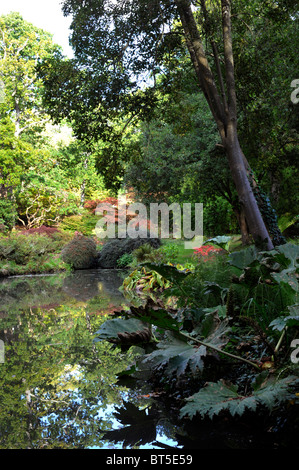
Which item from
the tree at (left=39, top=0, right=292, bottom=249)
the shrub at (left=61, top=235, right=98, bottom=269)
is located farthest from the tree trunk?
the shrub at (left=61, top=235, right=98, bottom=269)

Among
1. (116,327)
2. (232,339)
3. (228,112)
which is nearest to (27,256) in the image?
(228,112)

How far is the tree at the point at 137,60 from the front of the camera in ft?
22.7

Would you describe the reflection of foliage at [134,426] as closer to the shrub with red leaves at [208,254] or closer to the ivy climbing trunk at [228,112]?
the shrub with red leaves at [208,254]

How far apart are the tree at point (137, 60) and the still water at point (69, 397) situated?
3868 mm

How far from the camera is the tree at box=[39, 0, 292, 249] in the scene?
6934mm

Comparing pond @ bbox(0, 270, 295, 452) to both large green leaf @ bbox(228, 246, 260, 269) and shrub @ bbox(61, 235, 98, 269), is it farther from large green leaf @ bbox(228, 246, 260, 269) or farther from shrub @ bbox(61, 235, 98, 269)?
shrub @ bbox(61, 235, 98, 269)

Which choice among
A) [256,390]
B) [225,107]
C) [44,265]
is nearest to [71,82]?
[225,107]

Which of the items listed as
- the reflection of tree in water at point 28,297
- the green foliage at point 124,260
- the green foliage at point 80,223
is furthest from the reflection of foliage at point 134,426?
the green foliage at point 80,223

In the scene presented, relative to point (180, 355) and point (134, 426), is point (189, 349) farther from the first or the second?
point (134, 426)

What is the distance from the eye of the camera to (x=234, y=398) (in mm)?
1957

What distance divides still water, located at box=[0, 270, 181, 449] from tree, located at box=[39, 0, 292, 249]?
3.87 m

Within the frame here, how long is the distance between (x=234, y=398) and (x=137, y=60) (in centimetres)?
693

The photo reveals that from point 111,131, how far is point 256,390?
6.71 metres
